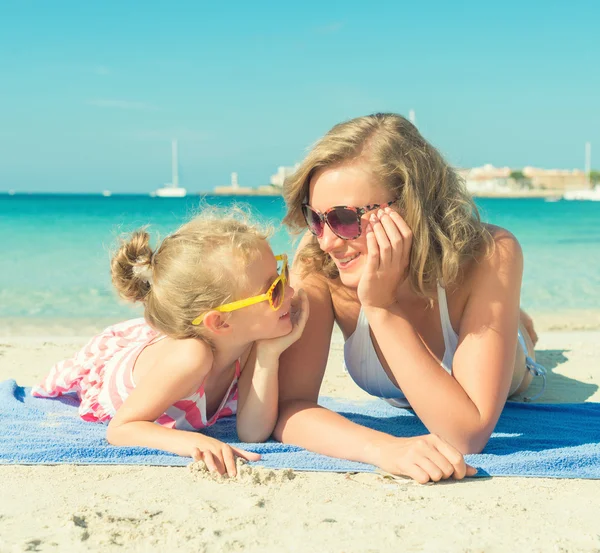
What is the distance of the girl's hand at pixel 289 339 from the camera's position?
338 cm

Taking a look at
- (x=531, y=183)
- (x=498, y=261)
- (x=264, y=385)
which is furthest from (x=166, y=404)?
(x=531, y=183)

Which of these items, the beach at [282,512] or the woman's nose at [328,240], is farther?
the woman's nose at [328,240]

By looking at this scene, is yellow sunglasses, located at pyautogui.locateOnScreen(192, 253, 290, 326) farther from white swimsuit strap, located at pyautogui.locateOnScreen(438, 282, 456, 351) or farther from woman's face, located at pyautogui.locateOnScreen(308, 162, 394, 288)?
white swimsuit strap, located at pyautogui.locateOnScreen(438, 282, 456, 351)

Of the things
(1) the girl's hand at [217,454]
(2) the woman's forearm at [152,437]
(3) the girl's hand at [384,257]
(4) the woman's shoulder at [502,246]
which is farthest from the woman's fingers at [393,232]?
(2) the woman's forearm at [152,437]

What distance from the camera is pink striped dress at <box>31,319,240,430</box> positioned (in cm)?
360

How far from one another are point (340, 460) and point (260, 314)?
29.4 inches

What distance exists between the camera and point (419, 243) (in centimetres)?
317

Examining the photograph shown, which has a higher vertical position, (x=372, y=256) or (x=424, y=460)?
(x=372, y=256)

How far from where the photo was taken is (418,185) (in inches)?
127

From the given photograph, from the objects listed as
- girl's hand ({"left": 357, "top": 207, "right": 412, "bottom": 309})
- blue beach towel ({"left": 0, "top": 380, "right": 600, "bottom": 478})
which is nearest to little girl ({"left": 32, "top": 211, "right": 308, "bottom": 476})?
blue beach towel ({"left": 0, "top": 380, "right": 600, "bottom": 478})

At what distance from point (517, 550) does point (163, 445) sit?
1.61m

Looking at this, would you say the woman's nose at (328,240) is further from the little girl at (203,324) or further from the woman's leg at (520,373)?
the woman's leg at (520,373)

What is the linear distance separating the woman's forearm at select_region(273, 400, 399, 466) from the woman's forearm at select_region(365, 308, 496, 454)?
0.23 meters

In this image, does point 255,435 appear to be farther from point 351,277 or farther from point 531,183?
point 531,183
